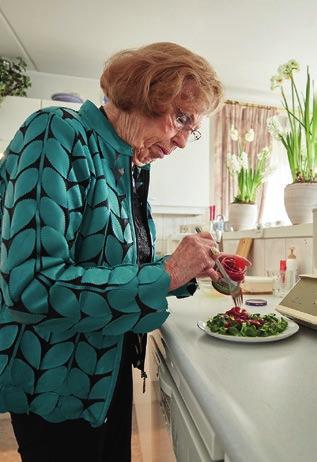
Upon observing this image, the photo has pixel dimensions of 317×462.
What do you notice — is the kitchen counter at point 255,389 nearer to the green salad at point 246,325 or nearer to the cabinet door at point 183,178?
the green salad at point 246,325

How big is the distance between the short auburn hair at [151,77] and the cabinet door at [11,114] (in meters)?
1.94

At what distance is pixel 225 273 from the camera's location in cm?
85

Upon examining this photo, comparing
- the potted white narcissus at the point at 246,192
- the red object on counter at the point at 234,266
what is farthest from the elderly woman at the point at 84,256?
the potted white narcissus at the point at 246,192

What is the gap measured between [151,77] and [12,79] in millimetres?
2244

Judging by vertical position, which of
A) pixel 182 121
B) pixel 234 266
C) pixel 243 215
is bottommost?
pixel 234 266

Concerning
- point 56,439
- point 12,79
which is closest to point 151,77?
point 56,439

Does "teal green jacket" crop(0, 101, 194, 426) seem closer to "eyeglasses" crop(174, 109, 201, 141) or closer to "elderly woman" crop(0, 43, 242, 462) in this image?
"elderly woman" crop(0, 43, 242, 462)

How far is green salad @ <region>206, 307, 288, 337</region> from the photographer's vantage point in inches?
27.6

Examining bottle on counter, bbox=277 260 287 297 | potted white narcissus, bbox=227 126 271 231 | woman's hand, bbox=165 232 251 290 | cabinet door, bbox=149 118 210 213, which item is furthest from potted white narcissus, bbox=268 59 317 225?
cabinet door, bbox=149 118 210 213

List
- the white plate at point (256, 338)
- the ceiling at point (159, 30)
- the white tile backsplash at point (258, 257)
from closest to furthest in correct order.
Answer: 1. the white plate at point (256, 338)
2. the white tile backsplash at point (258, 257)
3. the ceiling at point (159, 30)

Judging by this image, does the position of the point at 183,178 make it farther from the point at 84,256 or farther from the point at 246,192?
the point at 84,256

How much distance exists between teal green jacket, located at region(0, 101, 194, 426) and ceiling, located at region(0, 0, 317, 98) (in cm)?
184

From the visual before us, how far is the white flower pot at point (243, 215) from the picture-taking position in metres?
1.95

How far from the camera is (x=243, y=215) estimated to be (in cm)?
196
